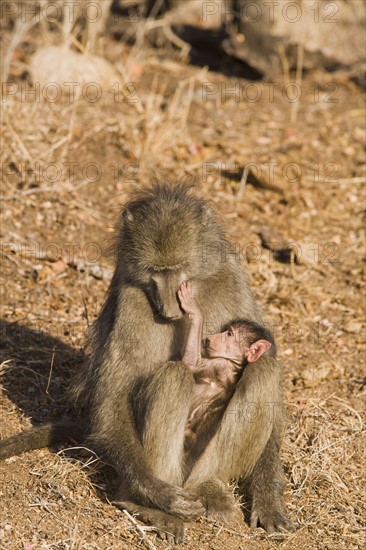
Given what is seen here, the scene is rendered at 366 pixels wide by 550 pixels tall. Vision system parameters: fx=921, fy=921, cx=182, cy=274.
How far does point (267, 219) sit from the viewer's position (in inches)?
309

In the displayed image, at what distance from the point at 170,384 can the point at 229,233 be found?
309cm

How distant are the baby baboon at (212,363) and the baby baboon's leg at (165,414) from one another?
140 mm

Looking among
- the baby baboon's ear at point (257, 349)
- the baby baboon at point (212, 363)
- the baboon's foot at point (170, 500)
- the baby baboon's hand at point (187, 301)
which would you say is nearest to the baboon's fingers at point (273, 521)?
the baboon's foot at point (170, 500)

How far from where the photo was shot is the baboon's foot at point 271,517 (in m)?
4.30

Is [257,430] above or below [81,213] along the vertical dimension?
below

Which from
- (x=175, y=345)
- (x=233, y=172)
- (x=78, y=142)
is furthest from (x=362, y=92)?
(x=175, y=345)

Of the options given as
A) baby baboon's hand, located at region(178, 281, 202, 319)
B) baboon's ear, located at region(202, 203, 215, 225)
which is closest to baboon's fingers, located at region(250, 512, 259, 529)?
baby baboon's hand, located at region(178, 281, 202, 319)

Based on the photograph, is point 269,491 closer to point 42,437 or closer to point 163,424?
point 163,424

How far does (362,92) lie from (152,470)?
6.83 metres

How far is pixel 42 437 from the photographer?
185 inches

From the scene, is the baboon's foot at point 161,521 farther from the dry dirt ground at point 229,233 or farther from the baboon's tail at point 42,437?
the baboon's tail at point 42,437

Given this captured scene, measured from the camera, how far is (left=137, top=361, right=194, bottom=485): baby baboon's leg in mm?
4215

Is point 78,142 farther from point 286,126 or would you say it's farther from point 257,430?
point 257,430

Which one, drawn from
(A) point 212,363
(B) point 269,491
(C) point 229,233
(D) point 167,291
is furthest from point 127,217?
(C) point 229,233
